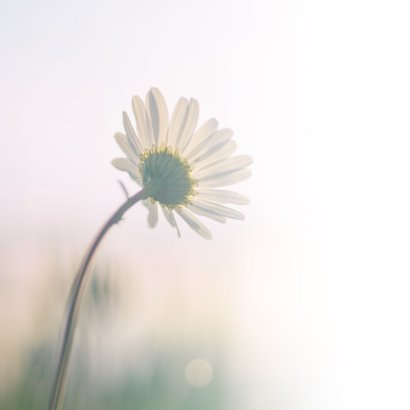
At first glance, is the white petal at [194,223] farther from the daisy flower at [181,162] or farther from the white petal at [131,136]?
the white petal at [131,136]

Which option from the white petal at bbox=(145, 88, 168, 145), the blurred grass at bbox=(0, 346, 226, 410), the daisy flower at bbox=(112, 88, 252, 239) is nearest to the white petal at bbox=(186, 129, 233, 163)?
the daisy flower at bbox=(112, 88, 252, 239)

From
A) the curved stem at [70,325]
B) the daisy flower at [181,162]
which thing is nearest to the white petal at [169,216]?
the daisy flower at [181,162]

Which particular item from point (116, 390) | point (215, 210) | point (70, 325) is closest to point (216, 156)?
point (215, 210)

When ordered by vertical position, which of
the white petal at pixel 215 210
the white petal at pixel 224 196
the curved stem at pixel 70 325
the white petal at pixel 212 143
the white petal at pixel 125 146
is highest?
the white petal at pixel 212 143

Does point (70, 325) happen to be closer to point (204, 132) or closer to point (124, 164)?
point (124, 164)

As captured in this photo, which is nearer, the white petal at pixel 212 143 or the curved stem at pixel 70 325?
the curved stem at pixel 70 325

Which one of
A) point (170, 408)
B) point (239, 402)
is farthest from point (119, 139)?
point (239, 402)

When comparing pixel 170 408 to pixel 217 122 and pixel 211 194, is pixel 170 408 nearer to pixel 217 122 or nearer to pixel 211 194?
pixel 211 194
